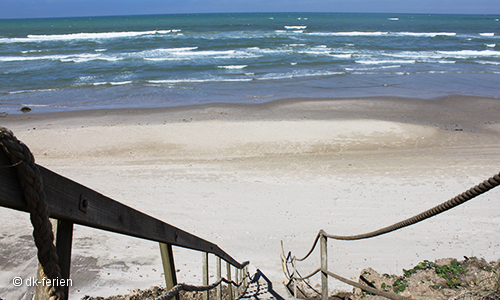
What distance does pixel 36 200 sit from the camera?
2.56 ft

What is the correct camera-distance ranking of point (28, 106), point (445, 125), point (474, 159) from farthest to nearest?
point (28, 106) < point (445, 125) < point (474, 159)

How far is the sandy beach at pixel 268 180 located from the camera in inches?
234

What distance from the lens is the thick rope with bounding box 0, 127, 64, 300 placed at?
74 cm

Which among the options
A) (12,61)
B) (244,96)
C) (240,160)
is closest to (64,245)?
(240,160)

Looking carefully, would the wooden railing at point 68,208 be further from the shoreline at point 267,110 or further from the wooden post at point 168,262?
the shoreline at point 267,110

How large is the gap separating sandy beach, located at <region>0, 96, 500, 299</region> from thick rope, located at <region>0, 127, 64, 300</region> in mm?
4586

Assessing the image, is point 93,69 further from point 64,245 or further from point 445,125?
point 64,245

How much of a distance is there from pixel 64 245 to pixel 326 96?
2062cm

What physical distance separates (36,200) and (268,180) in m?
8.80

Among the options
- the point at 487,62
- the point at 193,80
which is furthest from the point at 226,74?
the point at 487,62

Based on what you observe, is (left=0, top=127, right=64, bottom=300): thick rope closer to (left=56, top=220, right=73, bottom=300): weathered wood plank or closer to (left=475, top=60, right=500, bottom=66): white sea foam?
(left=56, top=220, right=73, bottom=300): weathered wood plank

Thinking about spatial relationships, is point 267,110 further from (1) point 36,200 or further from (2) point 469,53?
(2) point 469,53

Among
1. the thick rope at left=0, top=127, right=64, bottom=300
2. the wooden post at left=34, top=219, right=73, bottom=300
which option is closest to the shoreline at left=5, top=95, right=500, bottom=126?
the wooden post at left=34, top=219, right=73, bottom=300

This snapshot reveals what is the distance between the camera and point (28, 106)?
18.6 meters
